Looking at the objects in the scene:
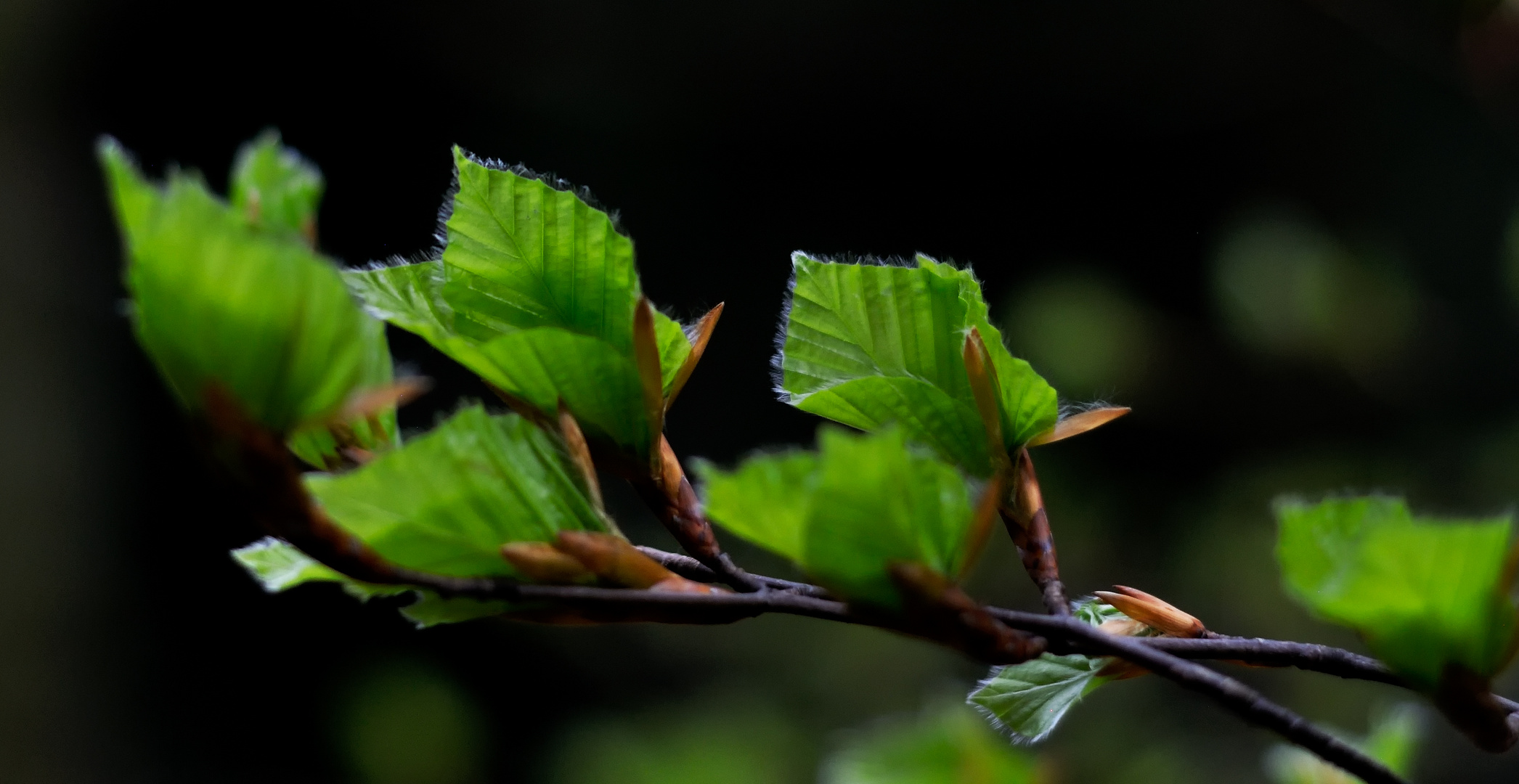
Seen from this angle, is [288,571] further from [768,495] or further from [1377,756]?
[1377,756]

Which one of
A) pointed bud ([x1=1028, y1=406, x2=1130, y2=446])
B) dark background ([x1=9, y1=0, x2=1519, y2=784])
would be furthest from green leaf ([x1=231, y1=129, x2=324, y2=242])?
dark background ([x1=9, y1=0, x2=1519, y2=784])

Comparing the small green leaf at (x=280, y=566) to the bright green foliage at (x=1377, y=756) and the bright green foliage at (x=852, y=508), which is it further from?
the bright green foliage at (x=1377, y=756)

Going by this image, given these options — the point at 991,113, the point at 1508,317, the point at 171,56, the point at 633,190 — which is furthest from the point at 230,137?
the point at 1508,317

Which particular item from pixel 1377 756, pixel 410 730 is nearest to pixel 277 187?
pixel 1377 756

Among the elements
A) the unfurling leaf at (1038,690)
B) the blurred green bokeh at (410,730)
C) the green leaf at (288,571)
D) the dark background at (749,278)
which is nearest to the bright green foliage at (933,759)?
the unfurling leaf at (1038,690)

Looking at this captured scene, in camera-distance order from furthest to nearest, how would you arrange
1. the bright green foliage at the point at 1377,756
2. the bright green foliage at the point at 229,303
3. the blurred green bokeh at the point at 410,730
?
the blurred green bokeh at the point at 410,730 < the bright green foliage at the point at 1377,756 < the bright green foliage at the point at 229,303

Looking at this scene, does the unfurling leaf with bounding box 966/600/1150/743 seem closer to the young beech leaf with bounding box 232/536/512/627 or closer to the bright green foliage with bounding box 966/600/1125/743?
the bright green foliage with bounding box 966/600/1125/743
